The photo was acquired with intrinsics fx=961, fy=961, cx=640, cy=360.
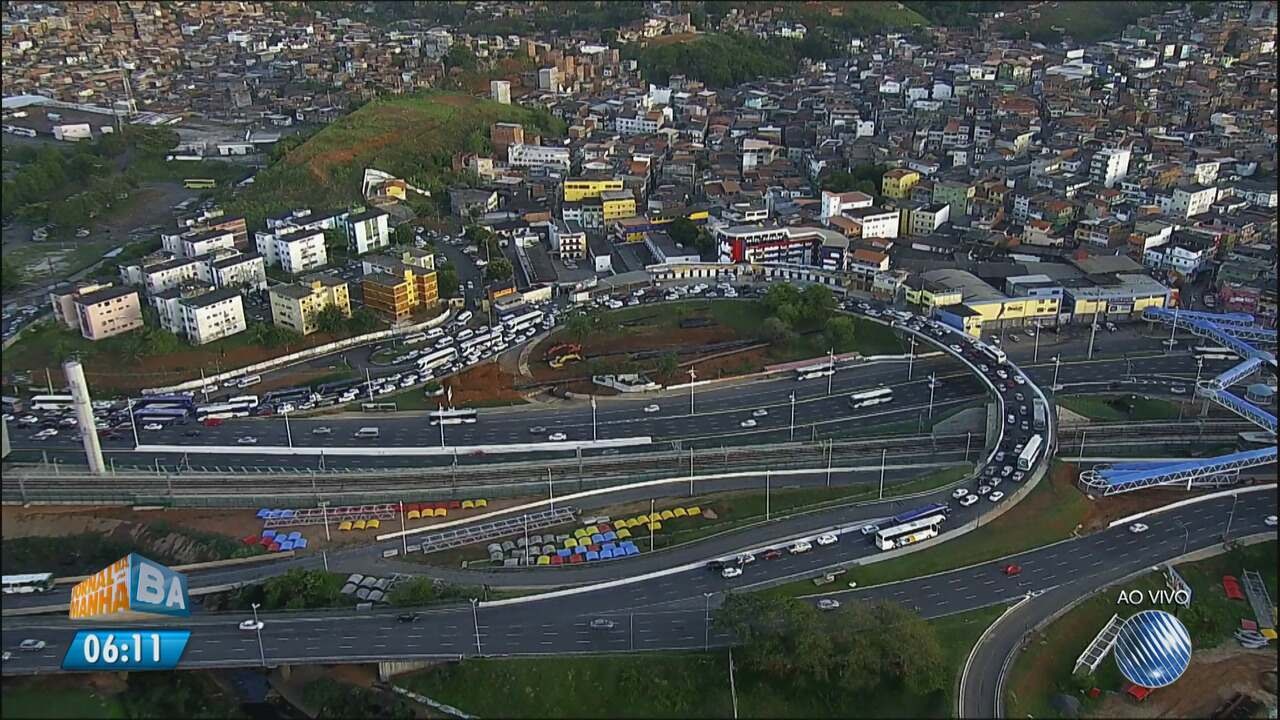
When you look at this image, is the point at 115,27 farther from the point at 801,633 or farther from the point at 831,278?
the point at 801,633

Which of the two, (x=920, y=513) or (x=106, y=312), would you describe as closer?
(x=920, y=513)

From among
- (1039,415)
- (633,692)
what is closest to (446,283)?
(1039,415)

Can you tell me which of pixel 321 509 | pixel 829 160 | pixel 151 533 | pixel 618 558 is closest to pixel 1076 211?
pixel 829 160

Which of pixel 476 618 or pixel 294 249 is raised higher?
pixel 294 249

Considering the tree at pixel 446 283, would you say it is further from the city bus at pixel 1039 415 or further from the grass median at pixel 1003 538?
the city bus at pixel 1039 415

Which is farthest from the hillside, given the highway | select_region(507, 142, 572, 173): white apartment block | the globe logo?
the globe logo

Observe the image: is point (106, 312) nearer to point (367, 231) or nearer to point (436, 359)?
point (436, 359)

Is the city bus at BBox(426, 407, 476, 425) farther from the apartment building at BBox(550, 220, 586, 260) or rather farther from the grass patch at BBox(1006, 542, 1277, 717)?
the grass patch at BBox(1006, 542, 1277, 717)

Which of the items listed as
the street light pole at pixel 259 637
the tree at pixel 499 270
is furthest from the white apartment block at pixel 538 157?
the street light pole at pixel 259 637
